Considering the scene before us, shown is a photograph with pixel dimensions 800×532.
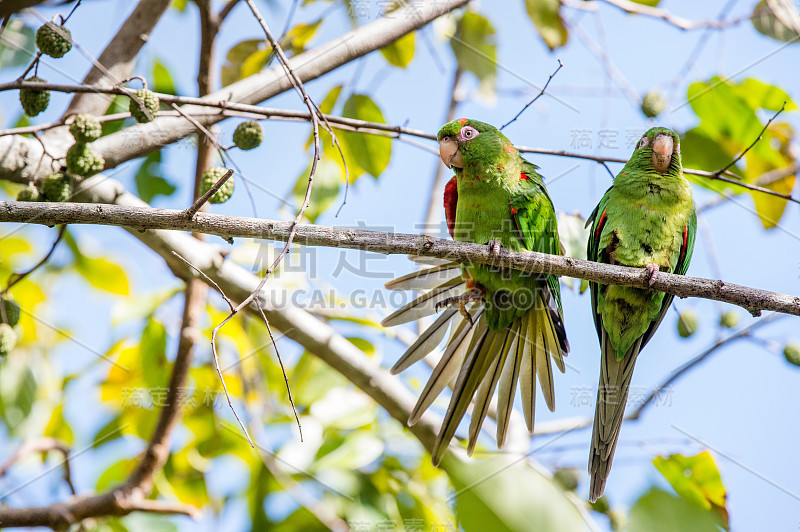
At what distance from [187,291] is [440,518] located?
1.90 meters

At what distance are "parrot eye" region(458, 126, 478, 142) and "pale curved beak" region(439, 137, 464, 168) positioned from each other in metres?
0.04

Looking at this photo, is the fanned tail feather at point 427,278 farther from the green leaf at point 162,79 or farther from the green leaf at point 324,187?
the green leaf at point 162,79


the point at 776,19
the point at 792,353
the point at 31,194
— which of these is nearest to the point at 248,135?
the point at 31,194

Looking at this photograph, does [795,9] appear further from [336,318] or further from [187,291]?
[187,291]

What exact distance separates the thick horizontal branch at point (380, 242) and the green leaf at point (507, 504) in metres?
1.36

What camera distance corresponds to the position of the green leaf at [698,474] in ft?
8.23

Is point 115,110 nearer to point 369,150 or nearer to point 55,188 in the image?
point 55,188

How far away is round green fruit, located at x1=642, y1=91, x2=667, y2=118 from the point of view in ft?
10.7

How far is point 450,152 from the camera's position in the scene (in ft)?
10.2

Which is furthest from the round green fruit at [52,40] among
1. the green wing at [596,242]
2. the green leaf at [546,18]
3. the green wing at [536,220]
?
the green wing at [596,242]

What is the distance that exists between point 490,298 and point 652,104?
1.37 meters

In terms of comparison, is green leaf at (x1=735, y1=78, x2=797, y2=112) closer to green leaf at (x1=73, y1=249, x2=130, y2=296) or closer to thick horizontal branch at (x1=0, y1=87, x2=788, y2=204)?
thick horizontal branch at (x1=0, y1=87, x2=788, y2=204)

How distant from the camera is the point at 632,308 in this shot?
2.98 m

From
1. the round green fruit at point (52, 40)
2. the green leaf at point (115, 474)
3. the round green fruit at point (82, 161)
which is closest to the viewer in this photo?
the round green fruit at point (52, 40)
